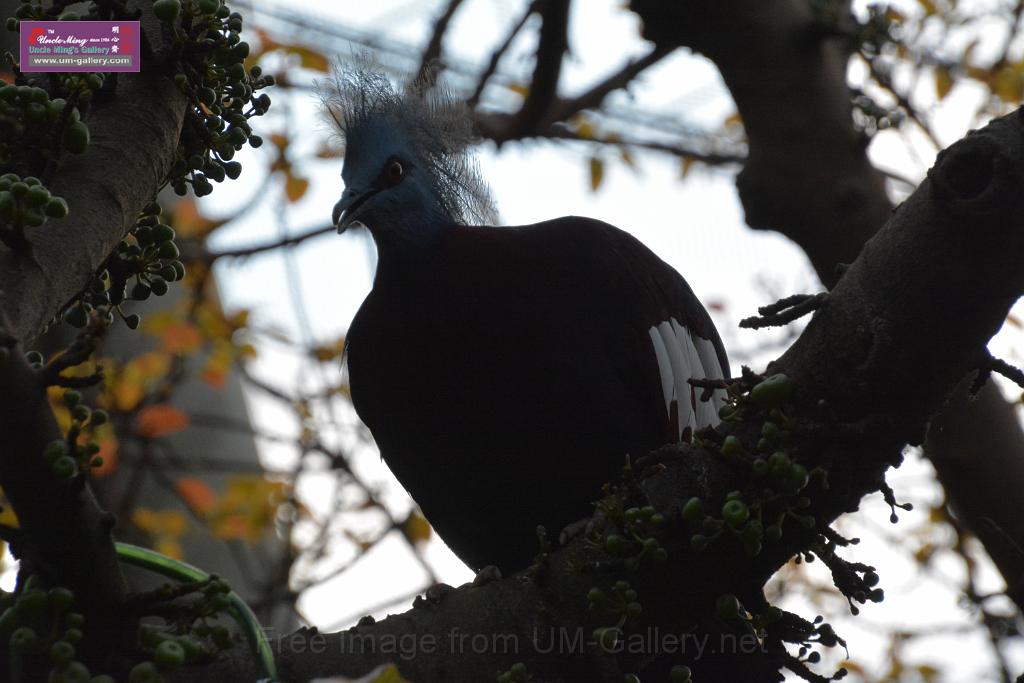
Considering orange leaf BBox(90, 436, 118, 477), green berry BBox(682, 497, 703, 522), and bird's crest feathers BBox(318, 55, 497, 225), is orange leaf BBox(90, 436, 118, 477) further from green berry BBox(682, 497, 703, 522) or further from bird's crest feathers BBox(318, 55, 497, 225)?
green berry BBox(682, 497, 703, 522)

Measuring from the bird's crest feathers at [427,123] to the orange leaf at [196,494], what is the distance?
73.5 inches

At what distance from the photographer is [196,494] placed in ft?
15.0

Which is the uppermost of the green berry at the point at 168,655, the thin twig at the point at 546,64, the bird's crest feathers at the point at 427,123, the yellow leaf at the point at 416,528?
the thin twig at the point at 546,64

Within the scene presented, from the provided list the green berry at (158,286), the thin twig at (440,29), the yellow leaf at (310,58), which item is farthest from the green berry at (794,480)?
the yellow leaf at (310,58)

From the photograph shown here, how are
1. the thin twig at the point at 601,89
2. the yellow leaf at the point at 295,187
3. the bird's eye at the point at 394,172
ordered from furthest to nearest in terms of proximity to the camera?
the yellow leaf at the point at 295,187
the thin twig at the point at 601,89
the bird's eye at the point at 394,172

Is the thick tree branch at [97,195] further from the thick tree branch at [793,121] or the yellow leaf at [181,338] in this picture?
the yellow leaf at [181,338]

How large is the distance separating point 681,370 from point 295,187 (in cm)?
293

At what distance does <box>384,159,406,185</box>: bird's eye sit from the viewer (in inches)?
117

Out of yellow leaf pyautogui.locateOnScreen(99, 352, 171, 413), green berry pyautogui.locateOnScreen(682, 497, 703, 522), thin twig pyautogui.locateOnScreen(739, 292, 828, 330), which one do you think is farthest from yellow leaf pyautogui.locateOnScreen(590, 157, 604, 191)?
green berry pyautogui.locateOnScreen(682, 497, 703, 522)

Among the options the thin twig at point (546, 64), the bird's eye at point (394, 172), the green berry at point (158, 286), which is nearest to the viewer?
the green berry at point (158, 286)

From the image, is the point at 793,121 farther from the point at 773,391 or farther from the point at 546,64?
the point at 773,391

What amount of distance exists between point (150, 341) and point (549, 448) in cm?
298

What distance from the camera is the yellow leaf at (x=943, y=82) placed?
4523 mm

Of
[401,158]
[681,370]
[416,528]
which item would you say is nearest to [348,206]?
[401,158]
